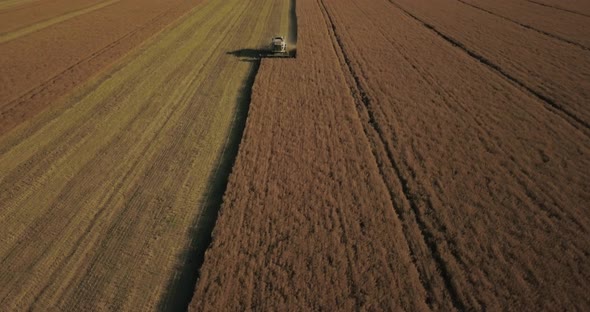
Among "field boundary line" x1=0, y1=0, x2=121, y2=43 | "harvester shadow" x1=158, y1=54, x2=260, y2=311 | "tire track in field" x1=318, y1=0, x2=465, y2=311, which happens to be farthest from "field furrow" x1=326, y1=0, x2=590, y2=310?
"field boundary line" x1=0, y1=0, x2=121, y2=43

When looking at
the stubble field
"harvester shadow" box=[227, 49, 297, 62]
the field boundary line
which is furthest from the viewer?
the field boundary line

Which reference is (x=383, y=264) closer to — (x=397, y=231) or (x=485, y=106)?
(x=397, y=231)

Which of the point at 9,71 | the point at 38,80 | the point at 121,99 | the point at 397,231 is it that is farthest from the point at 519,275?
the point at 9,71

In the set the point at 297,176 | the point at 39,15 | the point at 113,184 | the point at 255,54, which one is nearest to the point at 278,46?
the point at 255,54

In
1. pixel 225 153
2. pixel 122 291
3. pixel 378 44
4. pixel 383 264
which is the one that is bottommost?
pixel 122 291

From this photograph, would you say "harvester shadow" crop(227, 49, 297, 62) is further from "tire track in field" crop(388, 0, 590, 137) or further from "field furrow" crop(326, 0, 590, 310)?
"tire track in field" crop(388, 0, 590, 137)

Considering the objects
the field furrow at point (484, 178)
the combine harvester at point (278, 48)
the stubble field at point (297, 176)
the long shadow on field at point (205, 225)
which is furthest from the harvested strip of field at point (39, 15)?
the field furrow at point (484, 178)
